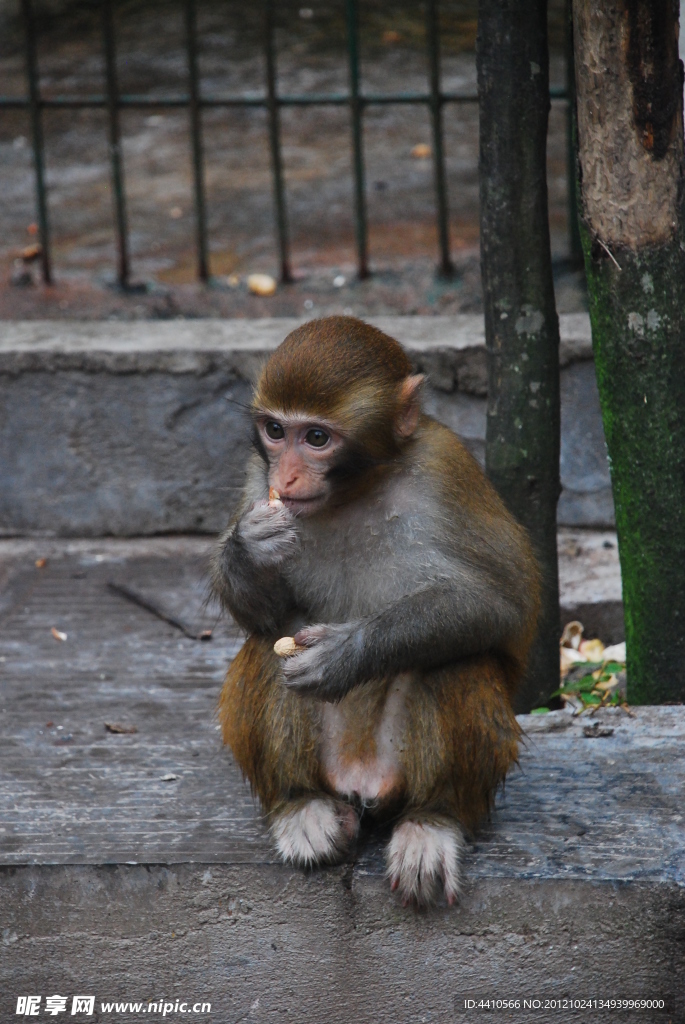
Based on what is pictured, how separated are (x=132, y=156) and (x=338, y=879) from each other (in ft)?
19.7

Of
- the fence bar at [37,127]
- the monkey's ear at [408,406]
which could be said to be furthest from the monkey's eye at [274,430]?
the fence bar at [37,127]

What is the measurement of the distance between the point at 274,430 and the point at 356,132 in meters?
3.10

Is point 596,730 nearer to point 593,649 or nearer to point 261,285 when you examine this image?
point 593,649

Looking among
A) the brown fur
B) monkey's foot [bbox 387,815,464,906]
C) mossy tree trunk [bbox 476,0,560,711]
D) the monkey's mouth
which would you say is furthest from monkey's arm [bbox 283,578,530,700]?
mossy tree trunk [bbox 476,0,560,711]

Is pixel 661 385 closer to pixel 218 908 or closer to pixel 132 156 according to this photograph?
pixel 218 908

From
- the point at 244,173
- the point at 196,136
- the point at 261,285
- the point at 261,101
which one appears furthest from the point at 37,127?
the point at 244,173

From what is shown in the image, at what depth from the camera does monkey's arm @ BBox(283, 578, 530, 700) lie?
3.08m

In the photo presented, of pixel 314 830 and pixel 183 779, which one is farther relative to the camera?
pixel 183 779

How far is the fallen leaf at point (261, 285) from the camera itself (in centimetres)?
627

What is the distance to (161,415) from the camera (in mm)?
5727

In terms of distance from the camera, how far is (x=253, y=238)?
6.99m

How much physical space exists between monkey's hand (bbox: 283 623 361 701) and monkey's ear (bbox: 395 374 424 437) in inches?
21.0

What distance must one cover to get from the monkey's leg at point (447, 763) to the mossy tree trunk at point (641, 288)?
871 millimetres

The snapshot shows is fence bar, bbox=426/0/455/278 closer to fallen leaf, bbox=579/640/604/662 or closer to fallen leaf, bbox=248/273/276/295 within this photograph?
fallen leaf, bbox=248/273/276/295
